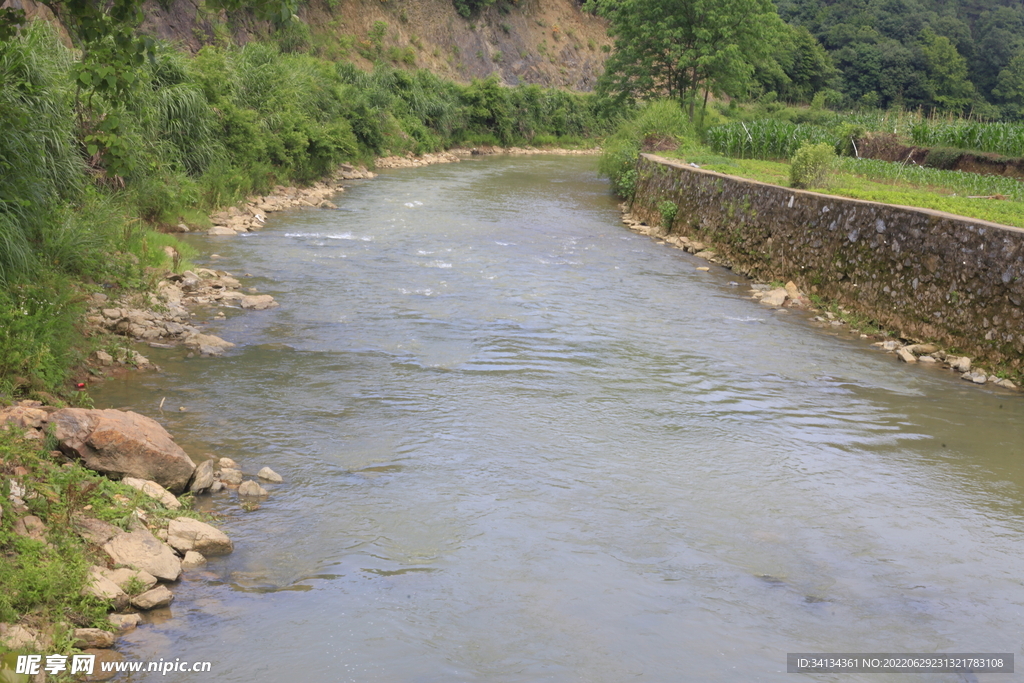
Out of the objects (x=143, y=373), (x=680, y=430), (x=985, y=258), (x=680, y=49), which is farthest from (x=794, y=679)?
(x=680, y=49)

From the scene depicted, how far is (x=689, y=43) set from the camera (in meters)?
31.9

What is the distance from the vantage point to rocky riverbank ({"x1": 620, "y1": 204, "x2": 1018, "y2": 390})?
9.45 metres

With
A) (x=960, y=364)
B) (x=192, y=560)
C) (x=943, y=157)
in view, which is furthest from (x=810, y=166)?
(x=192, y=560)

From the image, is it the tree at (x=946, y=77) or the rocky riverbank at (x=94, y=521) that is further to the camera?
the tree at (x=946, y=77)

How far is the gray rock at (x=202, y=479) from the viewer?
5609mm

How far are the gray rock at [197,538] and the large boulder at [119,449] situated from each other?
A: 551mm

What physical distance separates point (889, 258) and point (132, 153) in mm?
10910

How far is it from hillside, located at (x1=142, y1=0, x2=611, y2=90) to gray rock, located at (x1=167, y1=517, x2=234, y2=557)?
26.1m

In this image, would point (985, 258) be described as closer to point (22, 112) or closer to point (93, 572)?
point (93, 572)

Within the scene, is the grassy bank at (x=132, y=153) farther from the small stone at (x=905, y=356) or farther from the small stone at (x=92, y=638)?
the small stone at (x=905, y=356)

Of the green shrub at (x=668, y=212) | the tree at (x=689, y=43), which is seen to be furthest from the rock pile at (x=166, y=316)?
the tree at (x=689, y=43)

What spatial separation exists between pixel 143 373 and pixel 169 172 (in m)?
8.71

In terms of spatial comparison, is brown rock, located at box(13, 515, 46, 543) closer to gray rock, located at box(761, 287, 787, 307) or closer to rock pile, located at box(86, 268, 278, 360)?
rock pile, located at box(86, 268, 278, 360)

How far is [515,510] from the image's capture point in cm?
576
